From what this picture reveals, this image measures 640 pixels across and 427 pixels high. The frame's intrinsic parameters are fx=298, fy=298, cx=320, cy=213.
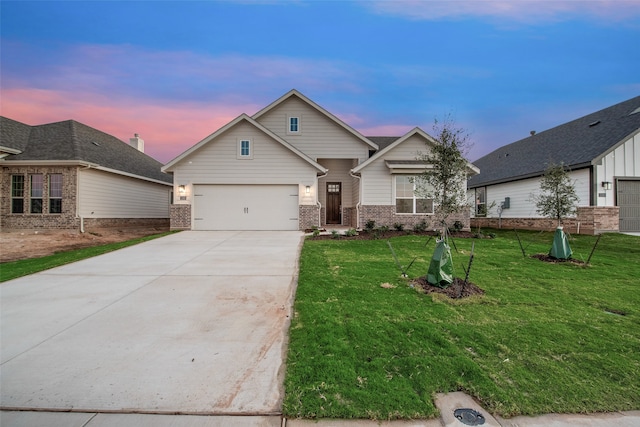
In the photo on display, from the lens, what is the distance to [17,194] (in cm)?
1418

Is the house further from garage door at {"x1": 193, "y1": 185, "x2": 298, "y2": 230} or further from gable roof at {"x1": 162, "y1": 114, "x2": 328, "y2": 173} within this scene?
garage door at {"x1": 193, "y1": 185, "x2": 298, "y2": 230}

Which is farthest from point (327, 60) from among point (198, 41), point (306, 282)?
point (306, 282)

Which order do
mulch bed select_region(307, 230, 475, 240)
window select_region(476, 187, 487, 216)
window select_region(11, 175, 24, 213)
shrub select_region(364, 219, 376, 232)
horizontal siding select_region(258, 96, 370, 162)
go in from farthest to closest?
window select_region(476, 187, 487, 216)
horizontal siding select_region(258, 96, 370, 162)
shrub select_region(364, 219, 376, 232)
window select_region(11, 175, 24, 213)
mulch bed select_region(307, 230, 475, 240)

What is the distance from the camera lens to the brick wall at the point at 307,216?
49.8 feet

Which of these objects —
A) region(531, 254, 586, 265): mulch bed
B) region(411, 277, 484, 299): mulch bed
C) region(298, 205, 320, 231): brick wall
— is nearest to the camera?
region(411, 277, 484, 299): mulch bed

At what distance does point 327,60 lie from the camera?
62.4ft

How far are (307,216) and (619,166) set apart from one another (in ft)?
49.0

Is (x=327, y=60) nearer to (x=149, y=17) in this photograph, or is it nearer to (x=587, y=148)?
(x=149, y=17)

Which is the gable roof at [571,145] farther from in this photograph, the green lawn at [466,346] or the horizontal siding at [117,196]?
the horizontal siding at [117,196]

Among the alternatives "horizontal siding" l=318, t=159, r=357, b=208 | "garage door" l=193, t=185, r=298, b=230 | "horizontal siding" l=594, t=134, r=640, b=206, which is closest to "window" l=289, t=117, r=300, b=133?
"horizontal siding" l=318, t=159, r=357, b=208

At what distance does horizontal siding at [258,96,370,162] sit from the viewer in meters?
17.7

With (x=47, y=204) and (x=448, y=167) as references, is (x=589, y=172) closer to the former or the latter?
(x=448, y=167)

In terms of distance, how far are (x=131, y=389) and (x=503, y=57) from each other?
943 inches

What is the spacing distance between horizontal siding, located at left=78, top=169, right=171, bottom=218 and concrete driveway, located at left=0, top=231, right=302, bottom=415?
9.32 m
